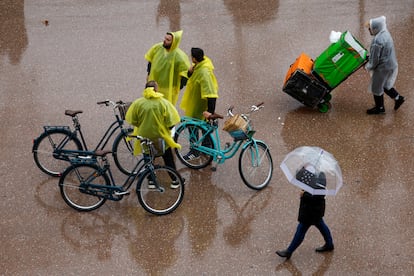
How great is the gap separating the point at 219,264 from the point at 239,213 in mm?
883

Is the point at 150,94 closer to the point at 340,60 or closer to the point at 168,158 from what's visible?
the point at 168,158

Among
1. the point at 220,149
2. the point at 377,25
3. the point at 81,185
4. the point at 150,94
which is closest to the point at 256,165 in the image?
the point at 220,149

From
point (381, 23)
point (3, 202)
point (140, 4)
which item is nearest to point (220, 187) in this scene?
point (3, 202)

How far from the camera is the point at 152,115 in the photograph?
7.23 m

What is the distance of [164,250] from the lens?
22.9 feet

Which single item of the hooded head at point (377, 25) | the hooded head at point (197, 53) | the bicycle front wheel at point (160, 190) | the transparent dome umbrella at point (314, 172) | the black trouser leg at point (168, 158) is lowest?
the bicycle front wheel at point (160, 190)

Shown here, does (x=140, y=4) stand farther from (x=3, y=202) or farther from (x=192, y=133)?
(x=3, y=202)

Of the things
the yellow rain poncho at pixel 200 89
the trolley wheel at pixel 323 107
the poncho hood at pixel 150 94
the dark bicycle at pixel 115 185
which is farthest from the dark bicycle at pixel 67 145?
the trolley wheel at pixel 323 107

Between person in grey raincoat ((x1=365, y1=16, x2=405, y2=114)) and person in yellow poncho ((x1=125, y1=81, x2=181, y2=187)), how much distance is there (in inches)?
129

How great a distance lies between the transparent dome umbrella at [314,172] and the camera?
20.1 feet

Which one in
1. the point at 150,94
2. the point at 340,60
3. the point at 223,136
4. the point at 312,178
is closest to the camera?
the point at 312,178

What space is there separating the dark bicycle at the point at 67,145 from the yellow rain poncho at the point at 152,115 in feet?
1.87

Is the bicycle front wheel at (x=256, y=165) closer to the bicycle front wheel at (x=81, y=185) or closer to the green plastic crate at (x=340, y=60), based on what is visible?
the bicycle front wheel at (x=81, y=185)

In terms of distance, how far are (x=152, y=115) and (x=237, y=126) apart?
973mm
